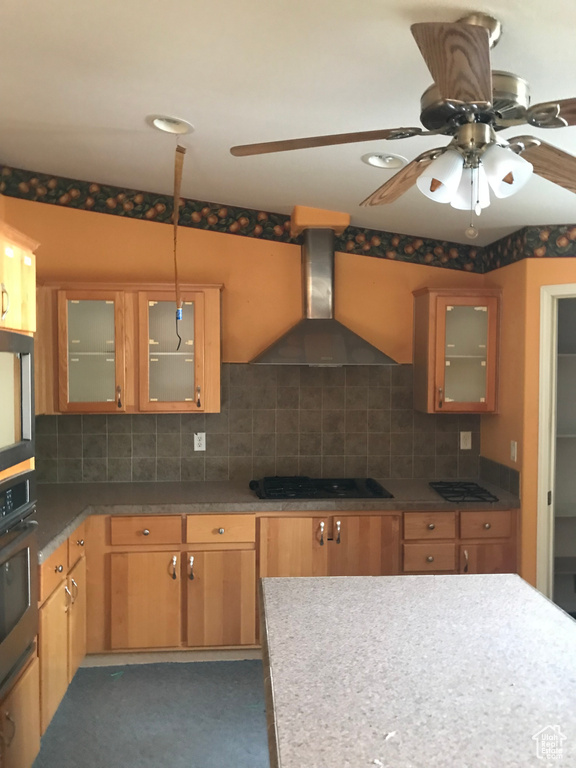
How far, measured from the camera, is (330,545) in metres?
3.37

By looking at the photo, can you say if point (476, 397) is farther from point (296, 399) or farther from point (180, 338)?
point (180, 338)

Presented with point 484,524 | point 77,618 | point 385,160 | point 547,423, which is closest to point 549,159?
point 385,160

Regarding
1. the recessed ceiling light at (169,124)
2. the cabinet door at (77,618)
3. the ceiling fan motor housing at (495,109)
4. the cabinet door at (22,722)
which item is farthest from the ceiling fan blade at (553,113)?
the cabinet door at (77,618)

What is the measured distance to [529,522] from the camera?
11.1 feet

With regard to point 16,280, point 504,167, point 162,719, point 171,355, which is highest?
point 504,167

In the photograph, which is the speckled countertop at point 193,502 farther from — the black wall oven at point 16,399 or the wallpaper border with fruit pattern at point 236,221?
the wallpaper border with fruit pattern at point 236,221

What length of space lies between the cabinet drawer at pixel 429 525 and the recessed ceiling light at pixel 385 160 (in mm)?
1849

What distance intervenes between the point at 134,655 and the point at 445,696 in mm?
2558

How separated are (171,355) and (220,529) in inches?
40.7

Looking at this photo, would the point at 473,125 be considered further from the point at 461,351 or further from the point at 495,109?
the point at 461,351

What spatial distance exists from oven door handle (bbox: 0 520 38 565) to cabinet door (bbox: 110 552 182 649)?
1.09 m

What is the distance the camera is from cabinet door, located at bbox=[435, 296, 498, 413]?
143 inches

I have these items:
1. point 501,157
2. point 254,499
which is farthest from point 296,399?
point 501,157

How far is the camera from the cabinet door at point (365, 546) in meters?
3.37
